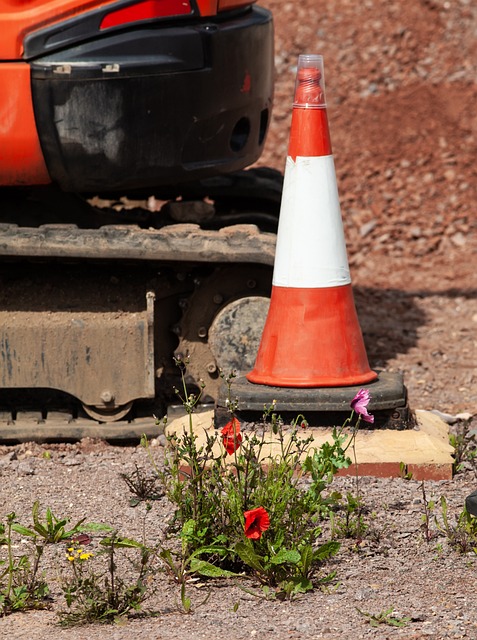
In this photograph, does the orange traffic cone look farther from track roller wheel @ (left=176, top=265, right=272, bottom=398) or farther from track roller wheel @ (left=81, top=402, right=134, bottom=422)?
track roller wheel @ (left=81, top=402, right=134, bottom=422)

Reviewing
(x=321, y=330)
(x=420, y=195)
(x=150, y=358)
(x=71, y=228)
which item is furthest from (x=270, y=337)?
(x=420, y=195)

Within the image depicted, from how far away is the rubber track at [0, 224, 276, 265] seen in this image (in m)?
4.80

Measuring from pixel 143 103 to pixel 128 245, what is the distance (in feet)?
1.95

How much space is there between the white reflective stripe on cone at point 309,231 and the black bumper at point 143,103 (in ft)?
1.87

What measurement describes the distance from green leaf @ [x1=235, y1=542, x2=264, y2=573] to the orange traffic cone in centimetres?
115

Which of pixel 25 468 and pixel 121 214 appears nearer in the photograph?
pixel 25 468

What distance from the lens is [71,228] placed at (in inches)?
193

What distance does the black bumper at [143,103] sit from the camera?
4691 mm

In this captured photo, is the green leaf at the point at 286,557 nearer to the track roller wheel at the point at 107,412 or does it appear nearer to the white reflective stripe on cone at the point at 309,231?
the white reflective stripe on cone at the point at 309,231

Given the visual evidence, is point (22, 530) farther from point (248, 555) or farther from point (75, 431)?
point (75, 431)

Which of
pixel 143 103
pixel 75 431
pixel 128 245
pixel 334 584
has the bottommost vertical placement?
pixel 334 584

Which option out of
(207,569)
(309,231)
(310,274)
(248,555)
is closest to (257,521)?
(248,555)

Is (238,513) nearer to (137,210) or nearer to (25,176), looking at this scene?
(25,176)

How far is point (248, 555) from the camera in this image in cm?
344
